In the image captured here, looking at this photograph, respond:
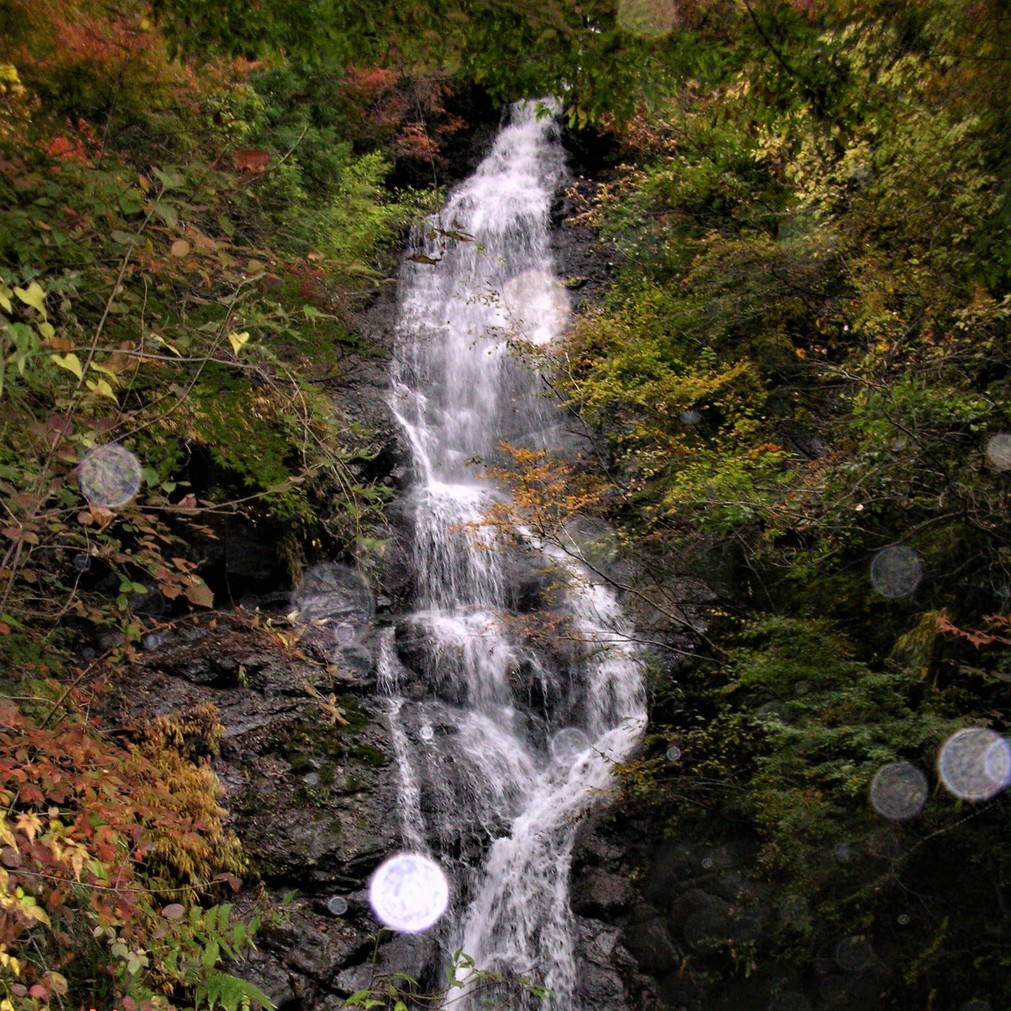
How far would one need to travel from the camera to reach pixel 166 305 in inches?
164

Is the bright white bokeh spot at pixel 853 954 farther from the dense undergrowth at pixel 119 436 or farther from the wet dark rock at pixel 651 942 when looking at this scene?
the dense undergrowth at pixel 119 436

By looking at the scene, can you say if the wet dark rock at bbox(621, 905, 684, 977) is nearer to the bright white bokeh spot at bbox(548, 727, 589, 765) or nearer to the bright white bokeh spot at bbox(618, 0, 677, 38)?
the bright white bokeh spot at bbox(548, 727, 589, 765)

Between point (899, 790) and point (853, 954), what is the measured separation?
1.29 metres

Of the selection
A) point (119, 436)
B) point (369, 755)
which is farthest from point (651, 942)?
point (119, 436)

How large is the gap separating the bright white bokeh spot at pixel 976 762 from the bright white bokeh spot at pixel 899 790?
20cm

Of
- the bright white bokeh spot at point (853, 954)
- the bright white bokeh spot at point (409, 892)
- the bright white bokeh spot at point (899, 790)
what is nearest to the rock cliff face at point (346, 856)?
the bright white bokeh spot at point (409, 892)

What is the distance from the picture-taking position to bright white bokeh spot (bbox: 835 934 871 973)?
549 cm

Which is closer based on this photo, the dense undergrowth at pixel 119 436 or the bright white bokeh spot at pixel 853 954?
the dense undergrowth at pixel 119 436

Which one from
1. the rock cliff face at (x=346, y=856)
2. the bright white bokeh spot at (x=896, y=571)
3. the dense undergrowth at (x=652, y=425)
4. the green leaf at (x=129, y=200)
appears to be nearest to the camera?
the green leaf at (x=129, y=200)

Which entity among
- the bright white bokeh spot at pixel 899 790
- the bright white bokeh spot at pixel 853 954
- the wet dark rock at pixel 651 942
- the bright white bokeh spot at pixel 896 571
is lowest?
the bright white bokeh spot at pixel 853 954

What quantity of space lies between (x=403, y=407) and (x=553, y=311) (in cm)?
342

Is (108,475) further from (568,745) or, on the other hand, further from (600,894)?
(568,745)

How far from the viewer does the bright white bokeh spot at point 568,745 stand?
8195mm

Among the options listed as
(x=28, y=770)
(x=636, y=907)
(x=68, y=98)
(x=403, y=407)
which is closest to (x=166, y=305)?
(x=68, y=98)
